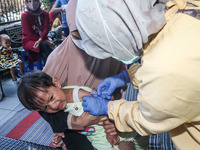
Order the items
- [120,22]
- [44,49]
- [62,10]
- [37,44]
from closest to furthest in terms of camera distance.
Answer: [120,22]
[37,44]
[44,49]
[62,10]

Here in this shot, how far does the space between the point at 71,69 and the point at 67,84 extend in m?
0.19

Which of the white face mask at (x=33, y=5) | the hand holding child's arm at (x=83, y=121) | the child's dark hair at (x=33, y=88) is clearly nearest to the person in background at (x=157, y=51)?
the hand holding child's arm at (x=83, y=121)

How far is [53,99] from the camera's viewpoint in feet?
5.40

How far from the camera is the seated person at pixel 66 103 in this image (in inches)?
62.3

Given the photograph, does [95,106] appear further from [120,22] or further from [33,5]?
[33,5]

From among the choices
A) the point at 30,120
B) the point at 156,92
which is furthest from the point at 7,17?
the point at 156,92

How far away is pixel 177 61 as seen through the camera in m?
0.70

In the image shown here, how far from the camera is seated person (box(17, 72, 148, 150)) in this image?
158cm

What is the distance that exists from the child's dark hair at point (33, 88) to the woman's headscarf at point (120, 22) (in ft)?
2.87

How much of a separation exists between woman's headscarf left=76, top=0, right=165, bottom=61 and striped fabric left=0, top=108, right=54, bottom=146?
87.4 inches

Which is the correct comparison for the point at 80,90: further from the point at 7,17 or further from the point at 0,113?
the point at 7,17

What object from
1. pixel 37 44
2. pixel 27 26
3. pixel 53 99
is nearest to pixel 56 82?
pixel 53 99

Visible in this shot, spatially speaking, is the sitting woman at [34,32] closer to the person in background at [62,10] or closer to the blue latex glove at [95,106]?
the person in background at [62,10]

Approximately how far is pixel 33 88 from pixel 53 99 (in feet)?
0.70
